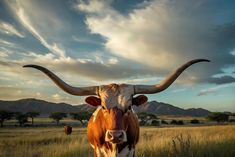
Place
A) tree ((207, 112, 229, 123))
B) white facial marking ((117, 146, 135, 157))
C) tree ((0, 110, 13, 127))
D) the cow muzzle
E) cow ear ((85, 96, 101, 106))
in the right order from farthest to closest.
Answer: tree ((207, 112, 229, 123)), tree ((0, 110, 13, 127)), white facial marking ((117, 146, 135, 157)), cow ear ((85, 96, 101, 106)), the cow muzzle

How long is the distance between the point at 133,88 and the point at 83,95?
102 cm

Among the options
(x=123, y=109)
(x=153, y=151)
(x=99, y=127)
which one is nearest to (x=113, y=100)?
(x=123, y=109)

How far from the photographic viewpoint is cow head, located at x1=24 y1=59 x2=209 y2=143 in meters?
5.07

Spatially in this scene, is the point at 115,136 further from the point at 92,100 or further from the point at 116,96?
the point at 92,100

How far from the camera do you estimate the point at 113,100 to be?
A: 5.46 m

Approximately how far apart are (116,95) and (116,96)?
0.08ft

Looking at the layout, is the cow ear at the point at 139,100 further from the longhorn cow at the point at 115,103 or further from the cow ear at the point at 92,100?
the cow ear at the point at 92,100

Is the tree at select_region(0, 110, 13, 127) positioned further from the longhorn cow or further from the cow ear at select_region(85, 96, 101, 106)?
the cow ear at select_region(85, 96, 101, 106)

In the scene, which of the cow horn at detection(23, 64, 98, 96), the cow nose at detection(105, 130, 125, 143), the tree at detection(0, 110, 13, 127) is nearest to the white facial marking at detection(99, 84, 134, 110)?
the cow horn at detection(23, 64, 98, 96)

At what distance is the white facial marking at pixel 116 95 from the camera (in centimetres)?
541

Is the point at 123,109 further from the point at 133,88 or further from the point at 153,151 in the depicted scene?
the point at 153,151

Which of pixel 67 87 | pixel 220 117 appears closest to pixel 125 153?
pixel 67 87

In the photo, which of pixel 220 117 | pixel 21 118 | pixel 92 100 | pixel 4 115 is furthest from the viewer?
pixel 220 117

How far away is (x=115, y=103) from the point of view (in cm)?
541
